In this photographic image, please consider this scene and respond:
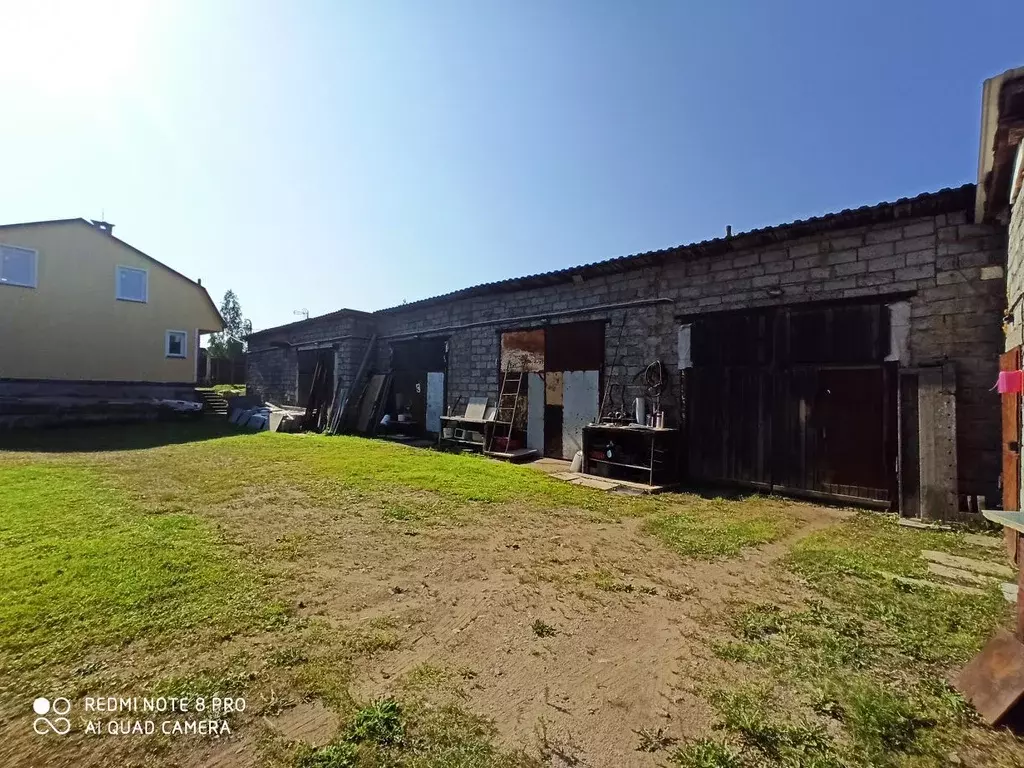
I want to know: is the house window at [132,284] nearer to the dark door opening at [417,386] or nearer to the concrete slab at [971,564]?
the dark door opening at [417,386]

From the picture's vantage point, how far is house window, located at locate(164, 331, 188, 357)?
1809 cm

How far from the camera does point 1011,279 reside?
15.3 ft

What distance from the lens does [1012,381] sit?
4059 millimetres

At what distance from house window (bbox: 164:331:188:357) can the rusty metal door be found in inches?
886

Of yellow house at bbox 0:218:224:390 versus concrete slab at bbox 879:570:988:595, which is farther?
yellow house at bbox 0:218:224:390

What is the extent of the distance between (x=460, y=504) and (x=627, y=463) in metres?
3.33

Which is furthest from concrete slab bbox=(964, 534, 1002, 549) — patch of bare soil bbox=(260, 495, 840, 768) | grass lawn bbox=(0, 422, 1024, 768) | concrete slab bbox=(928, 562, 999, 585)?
patch of bare soil bbox=(260, 495, 840, 768)

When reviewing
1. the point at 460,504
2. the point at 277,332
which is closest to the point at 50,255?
the point at 277,332

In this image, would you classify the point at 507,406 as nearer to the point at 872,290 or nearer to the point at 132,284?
the point at 872,290

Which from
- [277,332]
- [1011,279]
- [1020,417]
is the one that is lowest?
[1020,417]

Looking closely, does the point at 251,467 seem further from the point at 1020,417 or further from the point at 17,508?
the point at 1020,417

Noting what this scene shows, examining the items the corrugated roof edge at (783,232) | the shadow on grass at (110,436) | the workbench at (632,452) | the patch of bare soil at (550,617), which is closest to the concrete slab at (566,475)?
the workbench at (632,452)

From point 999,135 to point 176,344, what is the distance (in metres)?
22.5

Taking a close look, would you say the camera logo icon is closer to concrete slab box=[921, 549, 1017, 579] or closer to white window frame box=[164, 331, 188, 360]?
concrete slab box=[921, 549, 1017, 579]
